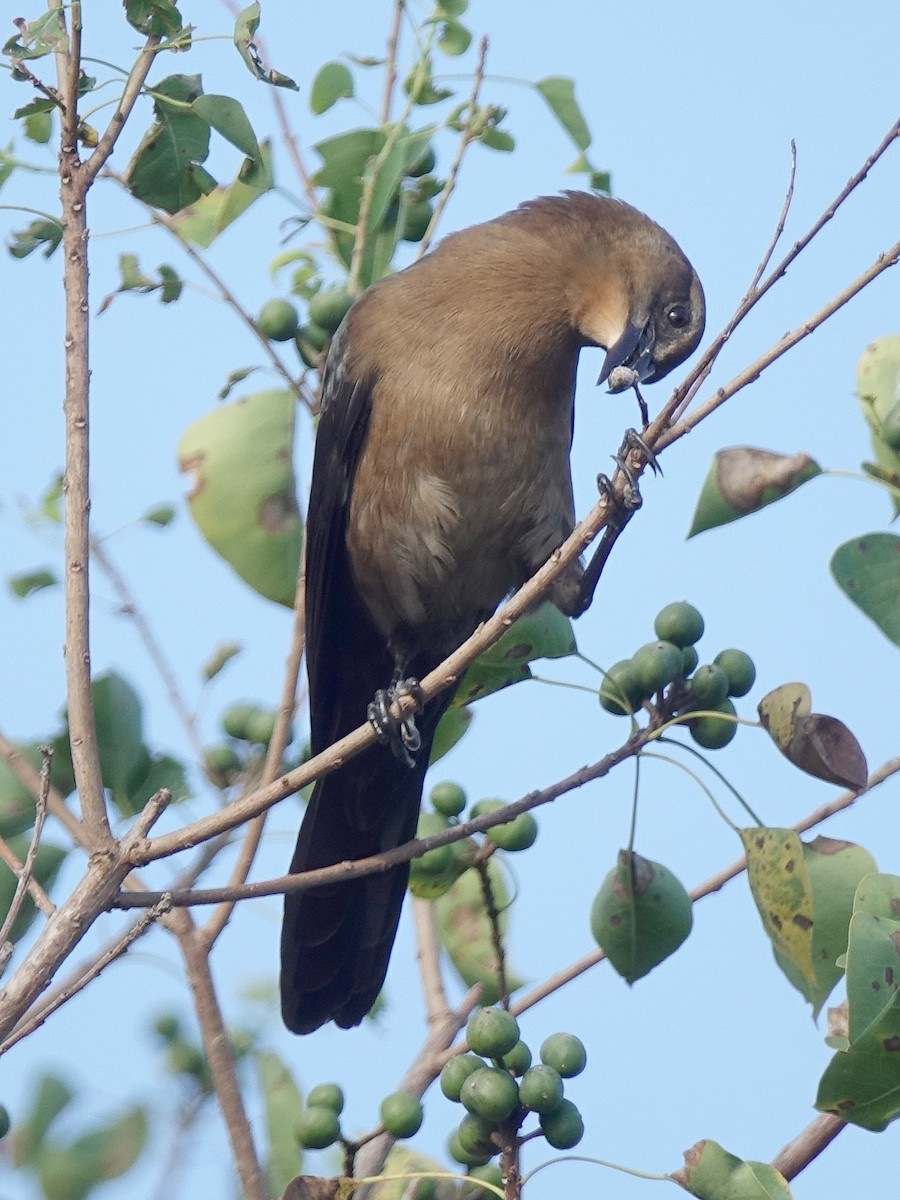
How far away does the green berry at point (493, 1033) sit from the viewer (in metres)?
2.79

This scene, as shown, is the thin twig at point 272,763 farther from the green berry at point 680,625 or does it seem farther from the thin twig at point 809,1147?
the thin twig at point 809,1147

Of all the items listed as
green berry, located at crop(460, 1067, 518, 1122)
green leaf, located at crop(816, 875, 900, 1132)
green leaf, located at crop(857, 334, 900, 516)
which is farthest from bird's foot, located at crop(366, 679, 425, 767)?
green leaf, located at crop(816, 875, 900, 1132)

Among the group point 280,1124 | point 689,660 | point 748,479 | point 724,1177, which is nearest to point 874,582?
point 748,479

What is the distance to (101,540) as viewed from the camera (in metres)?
3.75

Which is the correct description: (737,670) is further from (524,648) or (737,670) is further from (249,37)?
(249,37)

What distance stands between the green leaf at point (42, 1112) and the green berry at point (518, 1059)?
2.95 ft

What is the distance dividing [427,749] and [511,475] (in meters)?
0.85

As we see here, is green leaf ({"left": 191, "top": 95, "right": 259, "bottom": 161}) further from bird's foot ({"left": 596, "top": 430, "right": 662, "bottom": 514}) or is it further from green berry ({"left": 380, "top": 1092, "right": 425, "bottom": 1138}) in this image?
green berry ({"left": 380, "top": 1092, "right": 425, "bottom": 1138})

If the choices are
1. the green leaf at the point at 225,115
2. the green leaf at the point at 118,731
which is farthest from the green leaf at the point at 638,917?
the green leaf at the point at 225,115

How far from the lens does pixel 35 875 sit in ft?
9.30

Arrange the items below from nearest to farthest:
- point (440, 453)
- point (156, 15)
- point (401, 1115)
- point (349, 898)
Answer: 1. point (156, 15)
2. point (401, 1115)
3. point (440, 453)
4. point (349, 898)

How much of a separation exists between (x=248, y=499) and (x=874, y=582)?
4.87ft

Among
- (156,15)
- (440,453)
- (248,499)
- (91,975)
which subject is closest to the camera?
(91,975)

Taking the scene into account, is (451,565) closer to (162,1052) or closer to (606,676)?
(606,676)
